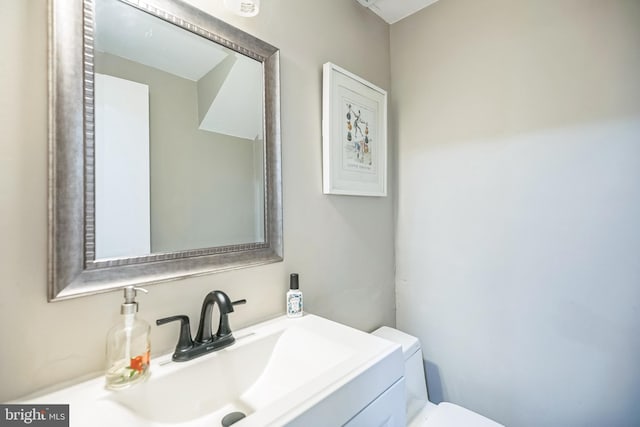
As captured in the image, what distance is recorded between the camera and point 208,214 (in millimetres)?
876

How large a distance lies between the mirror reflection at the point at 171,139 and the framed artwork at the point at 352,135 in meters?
0.30

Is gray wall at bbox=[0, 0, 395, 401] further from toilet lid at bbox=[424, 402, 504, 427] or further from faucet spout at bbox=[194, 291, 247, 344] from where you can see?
toilet lid at bbox=[424, 402, 504, 427]

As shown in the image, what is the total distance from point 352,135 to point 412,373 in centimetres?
112

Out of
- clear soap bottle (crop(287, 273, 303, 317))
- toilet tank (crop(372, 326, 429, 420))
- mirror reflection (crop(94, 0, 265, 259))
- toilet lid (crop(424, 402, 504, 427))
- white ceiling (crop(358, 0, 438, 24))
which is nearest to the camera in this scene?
mirror reflection (crop(94, 0, 265, 259))

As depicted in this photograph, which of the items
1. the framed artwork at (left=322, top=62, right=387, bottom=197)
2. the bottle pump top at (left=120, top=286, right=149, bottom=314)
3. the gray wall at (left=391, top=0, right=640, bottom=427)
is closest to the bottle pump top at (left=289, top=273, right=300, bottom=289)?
the framed artwork at (left=322, top=62, right=387, bottom=197)

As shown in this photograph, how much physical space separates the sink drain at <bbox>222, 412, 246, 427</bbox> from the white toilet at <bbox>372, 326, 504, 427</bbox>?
68 cm

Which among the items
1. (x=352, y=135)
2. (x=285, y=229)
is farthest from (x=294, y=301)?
(x=352, y=135)

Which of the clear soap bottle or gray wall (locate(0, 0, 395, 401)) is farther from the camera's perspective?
the clear soap bottle

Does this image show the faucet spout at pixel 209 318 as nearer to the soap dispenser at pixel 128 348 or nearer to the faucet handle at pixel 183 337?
the faucet handle at pixel 183 337

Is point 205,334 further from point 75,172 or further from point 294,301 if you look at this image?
point 75,172

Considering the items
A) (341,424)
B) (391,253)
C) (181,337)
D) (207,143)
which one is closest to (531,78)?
(391,253)

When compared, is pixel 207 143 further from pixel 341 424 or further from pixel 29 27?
pixel 341 424

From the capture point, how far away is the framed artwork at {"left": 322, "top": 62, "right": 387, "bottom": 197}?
1175 mm

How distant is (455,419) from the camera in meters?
1.13
